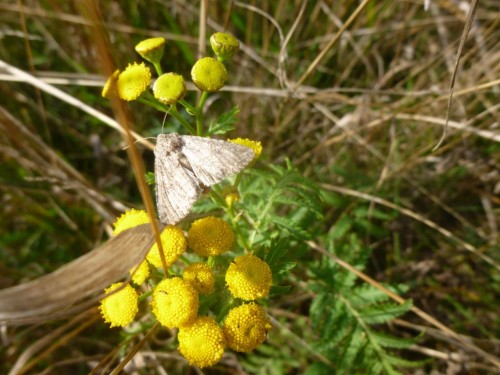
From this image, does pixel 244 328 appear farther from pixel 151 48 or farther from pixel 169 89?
pixel 151 48

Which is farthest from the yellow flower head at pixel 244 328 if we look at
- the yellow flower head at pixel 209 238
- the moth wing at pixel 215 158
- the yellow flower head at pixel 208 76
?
the yellow flower head at pixel 208 76

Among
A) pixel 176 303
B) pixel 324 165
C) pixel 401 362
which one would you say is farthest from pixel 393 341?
pixel 324 165

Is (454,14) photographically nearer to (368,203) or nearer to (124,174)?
(368,203)

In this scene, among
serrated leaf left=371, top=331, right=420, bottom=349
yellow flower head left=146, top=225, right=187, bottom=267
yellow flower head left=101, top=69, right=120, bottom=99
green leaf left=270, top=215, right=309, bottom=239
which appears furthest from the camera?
serrated leaf left=371, top=331, right=420, bottom=349

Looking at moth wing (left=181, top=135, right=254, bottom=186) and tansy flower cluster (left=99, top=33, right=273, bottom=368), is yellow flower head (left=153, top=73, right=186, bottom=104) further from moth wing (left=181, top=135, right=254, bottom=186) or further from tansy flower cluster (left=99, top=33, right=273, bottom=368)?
moth wing (left=181, top=135, right=254, bottom=186)

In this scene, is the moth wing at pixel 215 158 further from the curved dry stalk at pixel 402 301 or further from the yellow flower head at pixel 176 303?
the curved dry stalk at pixel 402 301

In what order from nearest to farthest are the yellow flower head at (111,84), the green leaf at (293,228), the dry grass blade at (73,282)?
the yellow flower head at (111,84) → the dry grass blade at (73,282) → the green leaf at (293,228)

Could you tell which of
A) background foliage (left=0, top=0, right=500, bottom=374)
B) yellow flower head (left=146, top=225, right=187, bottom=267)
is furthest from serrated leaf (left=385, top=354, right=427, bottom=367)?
yellow flower head (left=146, top=225, right=187, bottom=267)

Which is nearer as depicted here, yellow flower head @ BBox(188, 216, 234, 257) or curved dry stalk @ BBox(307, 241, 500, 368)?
yellow flower head @ BBox(188, 216, 234, 257)
